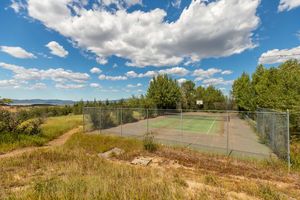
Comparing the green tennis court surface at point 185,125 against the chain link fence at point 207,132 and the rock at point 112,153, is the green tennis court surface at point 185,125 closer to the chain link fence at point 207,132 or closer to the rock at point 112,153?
the chain link fence at point 207,132

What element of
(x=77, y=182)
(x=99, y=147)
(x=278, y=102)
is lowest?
(x=99, y=147)

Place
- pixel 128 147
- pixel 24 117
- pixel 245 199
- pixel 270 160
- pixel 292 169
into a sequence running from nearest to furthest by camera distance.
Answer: pixel 245 199 < pixel 292 169 < pixel 270 160 < pixel 128 147 < pixel 24 117

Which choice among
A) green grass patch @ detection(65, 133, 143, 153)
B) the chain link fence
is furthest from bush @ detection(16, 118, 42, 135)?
the chain link fence

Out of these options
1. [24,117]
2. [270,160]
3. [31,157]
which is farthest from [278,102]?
[24,117]

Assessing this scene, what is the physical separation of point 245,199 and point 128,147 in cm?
751

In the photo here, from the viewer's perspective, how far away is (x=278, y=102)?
11328 mm

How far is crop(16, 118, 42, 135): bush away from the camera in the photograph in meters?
Answer: 13.9

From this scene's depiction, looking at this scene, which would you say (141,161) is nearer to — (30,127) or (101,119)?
(101,119)

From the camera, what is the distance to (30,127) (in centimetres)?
1445

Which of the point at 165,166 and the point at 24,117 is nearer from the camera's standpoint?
the point at 165,166

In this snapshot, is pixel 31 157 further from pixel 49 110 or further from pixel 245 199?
pixel 49 110

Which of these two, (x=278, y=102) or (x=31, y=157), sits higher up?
(x=278, y=102)

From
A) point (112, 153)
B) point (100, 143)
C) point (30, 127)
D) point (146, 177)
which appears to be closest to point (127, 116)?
point (100, 143)

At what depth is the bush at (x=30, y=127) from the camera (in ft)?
45.5
